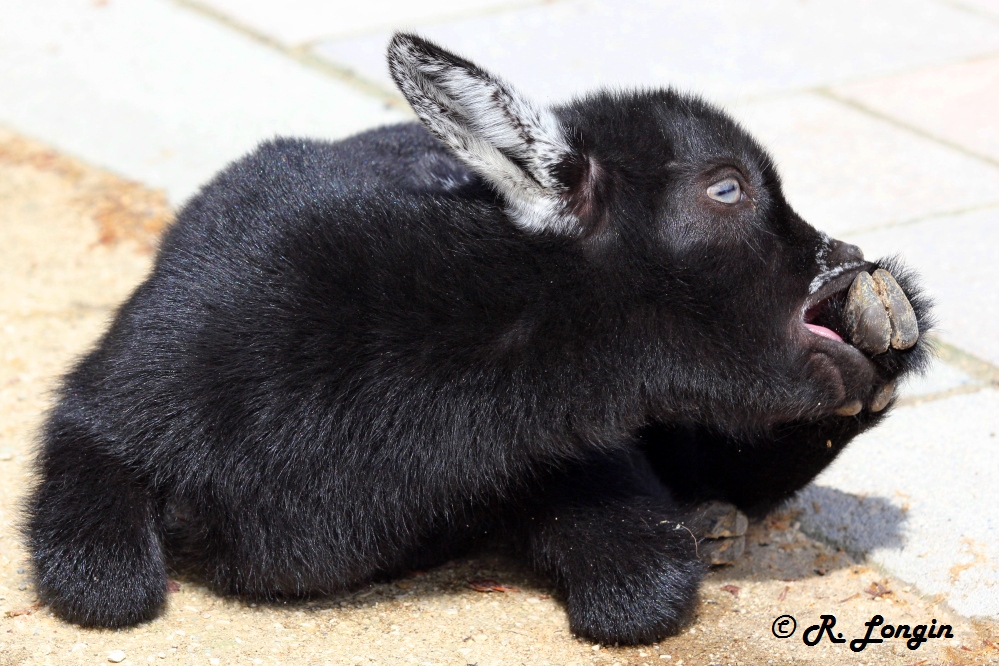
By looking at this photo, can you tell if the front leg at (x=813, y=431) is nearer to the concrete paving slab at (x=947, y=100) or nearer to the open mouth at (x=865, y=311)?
the open mouth at (x=865, y=311)

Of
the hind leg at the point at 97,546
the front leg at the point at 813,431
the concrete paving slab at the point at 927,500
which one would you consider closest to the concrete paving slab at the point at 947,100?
the concrete paving slab at the point at 927,500

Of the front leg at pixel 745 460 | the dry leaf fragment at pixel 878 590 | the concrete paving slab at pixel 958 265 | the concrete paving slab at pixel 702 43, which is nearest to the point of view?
the dry leaf fragment at pixel 878 590

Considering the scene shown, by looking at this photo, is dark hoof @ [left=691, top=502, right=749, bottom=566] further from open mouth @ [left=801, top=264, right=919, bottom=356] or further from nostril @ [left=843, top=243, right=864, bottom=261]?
nostril @ [left=843, top=243, right=864, bottom=261]

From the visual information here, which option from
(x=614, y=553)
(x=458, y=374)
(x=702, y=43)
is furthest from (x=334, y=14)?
(x=614, y=553)

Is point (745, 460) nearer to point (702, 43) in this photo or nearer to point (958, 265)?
point (958, 265)

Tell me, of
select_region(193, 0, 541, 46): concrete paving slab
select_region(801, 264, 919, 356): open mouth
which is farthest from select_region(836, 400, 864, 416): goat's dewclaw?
select_region(193, 0, 541, 46): concrete paving slab

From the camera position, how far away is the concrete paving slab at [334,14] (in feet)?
23.9

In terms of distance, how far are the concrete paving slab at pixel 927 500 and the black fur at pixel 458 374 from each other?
573 mm

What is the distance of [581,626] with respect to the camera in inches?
134

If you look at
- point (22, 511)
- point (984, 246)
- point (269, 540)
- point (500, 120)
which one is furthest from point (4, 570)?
point (984, 246)

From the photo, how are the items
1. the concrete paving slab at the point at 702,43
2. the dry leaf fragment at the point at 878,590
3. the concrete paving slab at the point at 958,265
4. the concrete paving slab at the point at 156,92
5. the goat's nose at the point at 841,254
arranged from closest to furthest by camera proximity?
the goat's nose at the point at 841,254
the dry leaf fragment at the point at 878,590
the concrete paving slab at the point at 958,265
the concrete paving slab at the point at 156,92
the concrete paving slab at the point at 702,43

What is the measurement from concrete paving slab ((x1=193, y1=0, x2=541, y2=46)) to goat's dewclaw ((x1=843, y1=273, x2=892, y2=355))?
4.54 meters

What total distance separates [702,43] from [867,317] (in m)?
4.12

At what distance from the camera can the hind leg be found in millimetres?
3334
